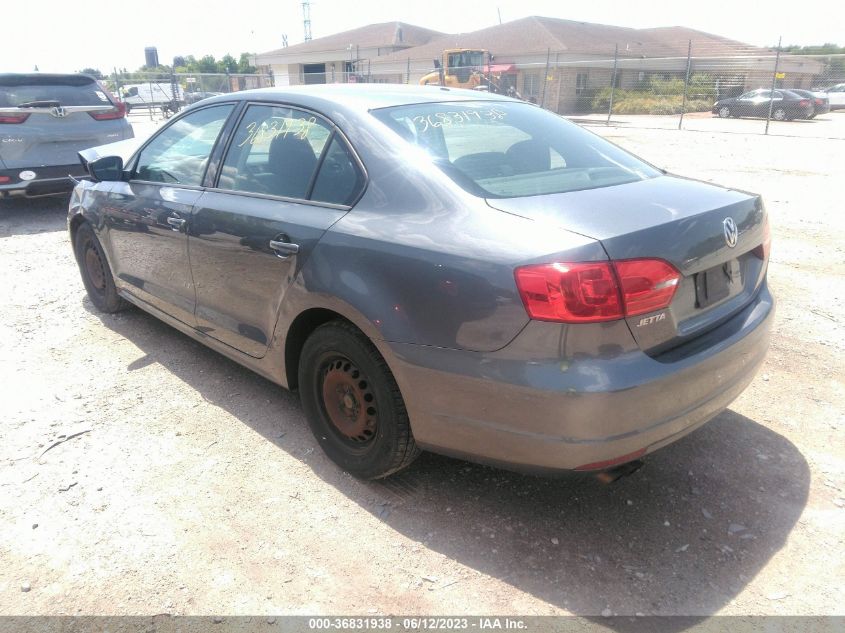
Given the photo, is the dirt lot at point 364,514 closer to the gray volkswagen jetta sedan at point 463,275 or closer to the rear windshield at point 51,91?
the gray volkswagen jetta sedan at point 463,275

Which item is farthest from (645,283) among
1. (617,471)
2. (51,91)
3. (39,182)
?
(51,91)

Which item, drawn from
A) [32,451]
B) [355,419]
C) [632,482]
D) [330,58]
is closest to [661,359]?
[632,482]

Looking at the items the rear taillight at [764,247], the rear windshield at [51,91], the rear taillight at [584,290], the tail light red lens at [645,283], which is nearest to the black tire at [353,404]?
the rear taillight at [584,290]

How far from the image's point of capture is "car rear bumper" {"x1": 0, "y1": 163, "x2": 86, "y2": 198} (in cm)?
755

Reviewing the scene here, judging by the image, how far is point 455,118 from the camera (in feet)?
10.1

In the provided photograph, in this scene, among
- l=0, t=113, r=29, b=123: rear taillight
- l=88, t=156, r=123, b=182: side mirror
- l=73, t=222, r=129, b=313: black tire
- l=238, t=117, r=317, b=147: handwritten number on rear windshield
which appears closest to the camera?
l=238, t=117, r=317, b=147: handwritten number on rear windshield

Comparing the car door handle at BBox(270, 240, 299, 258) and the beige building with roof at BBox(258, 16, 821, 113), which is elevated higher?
the beige building with roof at BBox(258, 16, 821, 113)

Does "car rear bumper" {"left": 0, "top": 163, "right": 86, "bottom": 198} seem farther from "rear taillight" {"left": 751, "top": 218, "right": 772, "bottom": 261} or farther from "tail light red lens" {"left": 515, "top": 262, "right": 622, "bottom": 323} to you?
"rear taillight" {"left": 751, "top": 218, "right": 772, "bottom": 261}

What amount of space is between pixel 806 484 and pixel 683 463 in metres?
0.51

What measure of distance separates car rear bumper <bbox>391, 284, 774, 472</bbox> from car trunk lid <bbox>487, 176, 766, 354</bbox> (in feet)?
0.34

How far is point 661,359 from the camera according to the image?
2.23 meters

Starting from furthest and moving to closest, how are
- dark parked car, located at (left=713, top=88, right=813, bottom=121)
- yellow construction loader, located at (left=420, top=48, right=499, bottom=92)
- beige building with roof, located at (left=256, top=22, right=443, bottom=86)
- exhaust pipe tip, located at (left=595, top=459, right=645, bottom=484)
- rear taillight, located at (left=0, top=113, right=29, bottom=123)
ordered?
beige building with roof, located at (left=256, top=22, right=443, bottom=86)
yellow construction loader, located at (left=420, top=48, right=499, bottom=92)
dark parked car, located at (left=713, top=88, right=813, bottom=121)
rear taillight, located at (left=0, top=113, right=29, bottom=123)
exhaust pipe tip, located at (left=595, top=459, right=645, bottom=484)

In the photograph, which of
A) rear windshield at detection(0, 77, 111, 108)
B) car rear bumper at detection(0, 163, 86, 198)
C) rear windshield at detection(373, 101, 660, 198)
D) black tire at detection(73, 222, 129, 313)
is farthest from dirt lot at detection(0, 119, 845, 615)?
rear windshield at detection(0, 77, 111, 108)

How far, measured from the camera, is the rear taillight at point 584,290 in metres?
2.05
